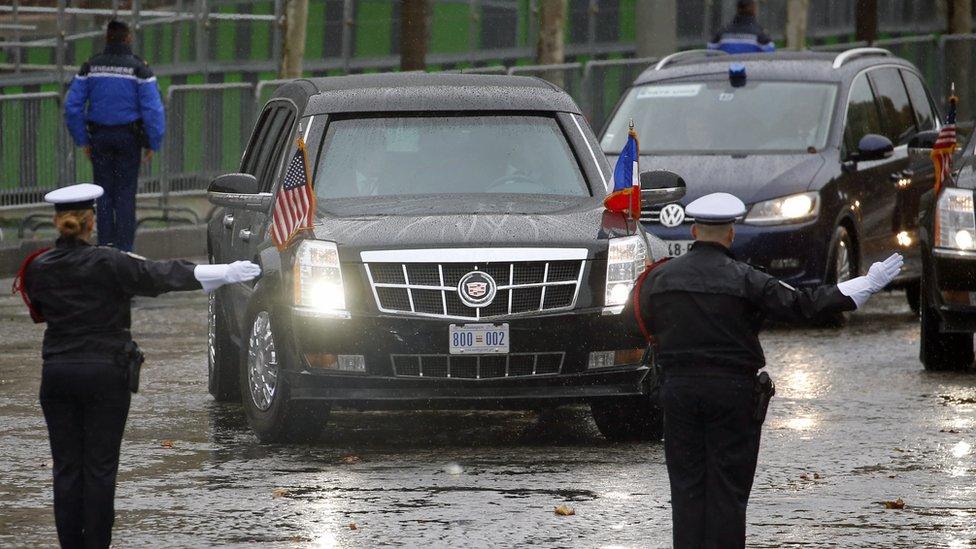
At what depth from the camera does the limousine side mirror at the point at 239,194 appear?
11.0m

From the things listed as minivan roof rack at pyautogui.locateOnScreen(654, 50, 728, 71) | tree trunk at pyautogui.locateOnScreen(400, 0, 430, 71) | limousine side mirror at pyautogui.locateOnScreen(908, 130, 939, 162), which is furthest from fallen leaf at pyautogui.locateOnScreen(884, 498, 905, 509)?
tree trunk at pyautogui.locateOnScreen(400, 0, 430, 71)

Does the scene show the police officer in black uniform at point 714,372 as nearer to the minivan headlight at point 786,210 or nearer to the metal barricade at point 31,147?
the minivan headlight at point 786,210

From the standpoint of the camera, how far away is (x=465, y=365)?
10.1m

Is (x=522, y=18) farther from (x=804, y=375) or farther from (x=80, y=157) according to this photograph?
(x=804, y=375)

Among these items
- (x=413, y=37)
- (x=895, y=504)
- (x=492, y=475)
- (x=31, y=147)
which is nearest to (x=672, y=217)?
(x=492, y=475)

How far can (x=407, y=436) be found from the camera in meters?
10.8

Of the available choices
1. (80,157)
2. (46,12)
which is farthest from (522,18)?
(80,157)

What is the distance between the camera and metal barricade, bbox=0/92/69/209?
20.4 meters

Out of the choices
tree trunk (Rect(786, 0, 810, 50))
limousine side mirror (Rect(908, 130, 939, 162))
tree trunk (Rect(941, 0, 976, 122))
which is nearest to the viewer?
limousine side mirror (Rect(908, 130, 939, 162))

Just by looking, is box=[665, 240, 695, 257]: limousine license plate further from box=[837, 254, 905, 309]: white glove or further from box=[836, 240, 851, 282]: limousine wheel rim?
box=[837, 254, 905, 309]: white glove

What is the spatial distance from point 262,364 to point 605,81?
1637 centimetres

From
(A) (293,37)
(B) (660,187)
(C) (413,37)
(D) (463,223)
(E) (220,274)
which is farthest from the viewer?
(C) (413,37)

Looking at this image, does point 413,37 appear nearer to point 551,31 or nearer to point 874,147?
point 551,31

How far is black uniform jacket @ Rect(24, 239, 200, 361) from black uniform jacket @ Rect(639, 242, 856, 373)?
172 cm
